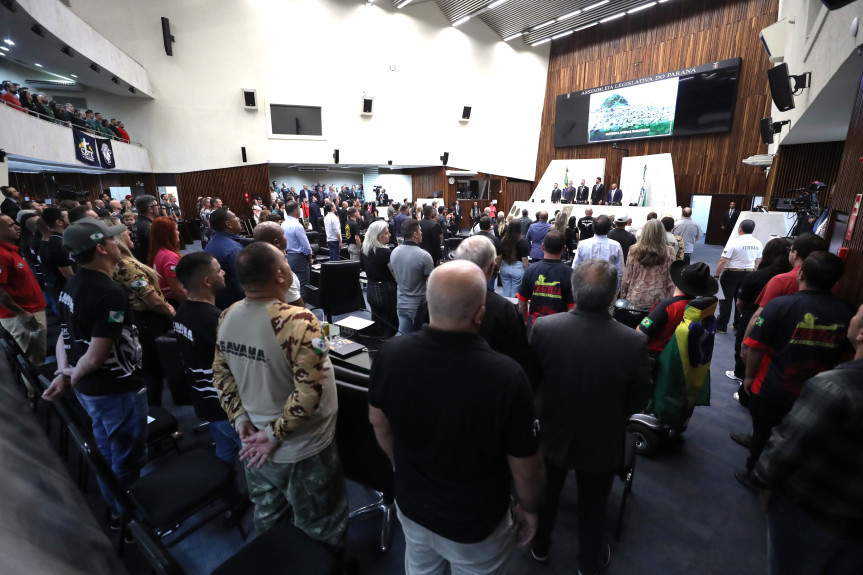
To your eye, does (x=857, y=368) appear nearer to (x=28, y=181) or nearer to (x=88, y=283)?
(x=88, y=283)

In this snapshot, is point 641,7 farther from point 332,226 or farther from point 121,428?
point 121,428

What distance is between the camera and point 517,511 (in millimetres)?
1206

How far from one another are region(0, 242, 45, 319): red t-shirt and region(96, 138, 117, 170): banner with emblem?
9.20 meters

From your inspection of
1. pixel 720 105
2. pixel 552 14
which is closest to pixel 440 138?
pixel 552 14

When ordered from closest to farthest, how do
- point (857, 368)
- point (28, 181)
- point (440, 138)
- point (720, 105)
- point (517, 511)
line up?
point (857, 368), point (517, 511), point (28, 181), point (720, 105), point (440, 138)

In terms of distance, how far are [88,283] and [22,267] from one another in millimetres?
1894

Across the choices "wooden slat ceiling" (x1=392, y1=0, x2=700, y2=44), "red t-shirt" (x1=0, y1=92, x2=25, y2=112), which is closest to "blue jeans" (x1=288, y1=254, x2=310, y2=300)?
"red t-shirt" (x1=0, y1=92, x2=25, y2=112)

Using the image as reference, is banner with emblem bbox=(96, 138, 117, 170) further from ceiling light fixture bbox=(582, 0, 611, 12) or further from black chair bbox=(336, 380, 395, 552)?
ceiling light fixture bbox=(582, 0, 611, 12)

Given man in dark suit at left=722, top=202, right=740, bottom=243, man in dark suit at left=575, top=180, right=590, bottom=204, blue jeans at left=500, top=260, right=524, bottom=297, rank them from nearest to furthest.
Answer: blue jeans at left=500, top=260, right=524, bottom=297 < man in dark suit at left=722, top=202, right=740, bottom=243 < man in dark suit at left=575, top=180, right=590, bottom=204

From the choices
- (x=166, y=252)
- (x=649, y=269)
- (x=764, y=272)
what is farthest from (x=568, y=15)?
(x=166, y=252)

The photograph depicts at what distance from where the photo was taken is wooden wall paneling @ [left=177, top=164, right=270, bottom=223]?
13867mm

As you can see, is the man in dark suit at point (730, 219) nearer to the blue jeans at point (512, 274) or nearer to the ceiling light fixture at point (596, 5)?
the ceiling light fixture at point (596, 5)

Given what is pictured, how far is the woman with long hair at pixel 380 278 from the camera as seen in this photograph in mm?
3699

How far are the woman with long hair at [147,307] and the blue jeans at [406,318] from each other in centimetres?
172
